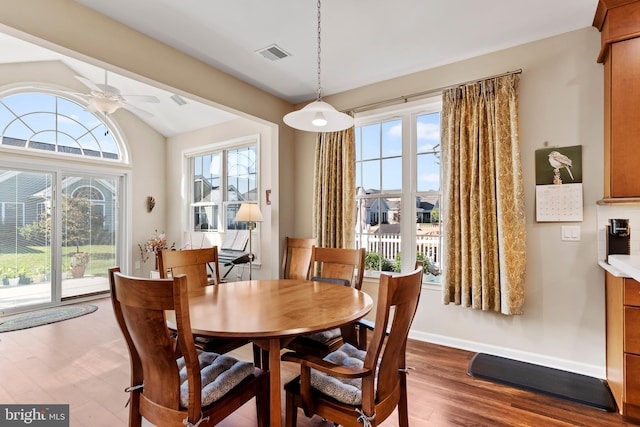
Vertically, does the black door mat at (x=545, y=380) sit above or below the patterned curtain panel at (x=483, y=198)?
below

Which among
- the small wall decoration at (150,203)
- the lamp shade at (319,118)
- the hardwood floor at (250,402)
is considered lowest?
the hardwood floor at (250,402)

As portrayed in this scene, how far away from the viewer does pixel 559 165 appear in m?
2.64

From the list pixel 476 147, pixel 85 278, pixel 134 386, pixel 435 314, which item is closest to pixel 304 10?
pixel 476 147

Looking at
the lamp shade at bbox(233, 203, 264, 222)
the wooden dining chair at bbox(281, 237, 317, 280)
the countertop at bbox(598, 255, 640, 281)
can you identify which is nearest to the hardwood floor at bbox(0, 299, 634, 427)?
the wooden dining chair at bbox(281, 237, 317, 280)

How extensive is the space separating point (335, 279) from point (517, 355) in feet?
5.79

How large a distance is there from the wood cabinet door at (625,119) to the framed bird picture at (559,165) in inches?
11.9

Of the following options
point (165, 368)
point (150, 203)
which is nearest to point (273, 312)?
point (165, 368)

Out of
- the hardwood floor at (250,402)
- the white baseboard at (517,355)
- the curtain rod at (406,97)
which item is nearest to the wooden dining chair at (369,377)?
the hardwood floor at (250,402)

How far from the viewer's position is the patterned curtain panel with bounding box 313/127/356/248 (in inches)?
144

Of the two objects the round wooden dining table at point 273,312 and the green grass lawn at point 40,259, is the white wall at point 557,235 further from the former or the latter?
the green grass lawn at point 40,259

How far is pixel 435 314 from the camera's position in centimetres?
323

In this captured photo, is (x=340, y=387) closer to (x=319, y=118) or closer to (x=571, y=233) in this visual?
(x=319, y=118)

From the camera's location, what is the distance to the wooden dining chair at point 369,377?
1272 millimetres

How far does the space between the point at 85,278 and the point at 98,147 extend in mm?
2110
